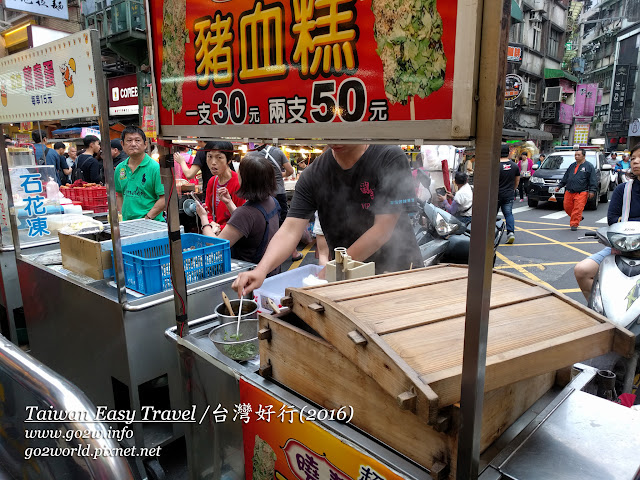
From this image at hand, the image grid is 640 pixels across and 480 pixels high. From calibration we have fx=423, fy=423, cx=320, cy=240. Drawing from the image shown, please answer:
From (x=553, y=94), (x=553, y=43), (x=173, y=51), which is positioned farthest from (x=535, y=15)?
(x=173, y=51)

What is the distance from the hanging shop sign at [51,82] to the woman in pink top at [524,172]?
1680cm

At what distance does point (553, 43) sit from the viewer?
3884 centimetres

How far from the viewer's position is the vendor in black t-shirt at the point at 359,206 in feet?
9.11

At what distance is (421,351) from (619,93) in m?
47.0

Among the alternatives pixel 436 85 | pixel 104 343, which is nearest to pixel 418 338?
pixel 436 85

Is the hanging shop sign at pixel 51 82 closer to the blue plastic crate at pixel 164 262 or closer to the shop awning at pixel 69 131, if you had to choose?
the blue plastic crate at pixel 164 262

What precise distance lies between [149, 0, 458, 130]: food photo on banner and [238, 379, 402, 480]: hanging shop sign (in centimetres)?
105

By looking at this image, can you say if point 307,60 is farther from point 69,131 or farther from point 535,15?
point 535,15

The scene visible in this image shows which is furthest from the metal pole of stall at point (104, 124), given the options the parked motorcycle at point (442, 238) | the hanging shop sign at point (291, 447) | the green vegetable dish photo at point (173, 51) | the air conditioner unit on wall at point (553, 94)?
the air conditioner unit on wall at point (553, 94)

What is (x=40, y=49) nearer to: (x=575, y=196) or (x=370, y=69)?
(x=370, y=69)

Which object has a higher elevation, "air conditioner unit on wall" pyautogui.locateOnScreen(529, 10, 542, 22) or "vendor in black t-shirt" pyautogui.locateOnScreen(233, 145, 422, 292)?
"air conditioner unit on wall" pyautogui.locateOnScreen(529, 10, 542, 22)

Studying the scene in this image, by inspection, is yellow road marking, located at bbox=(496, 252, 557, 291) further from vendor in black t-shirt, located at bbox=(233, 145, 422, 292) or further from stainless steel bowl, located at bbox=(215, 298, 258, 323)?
stainless steel bowl, located at bbox=(215, 298, 258, 323)

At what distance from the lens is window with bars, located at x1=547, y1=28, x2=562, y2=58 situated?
38.0 meters

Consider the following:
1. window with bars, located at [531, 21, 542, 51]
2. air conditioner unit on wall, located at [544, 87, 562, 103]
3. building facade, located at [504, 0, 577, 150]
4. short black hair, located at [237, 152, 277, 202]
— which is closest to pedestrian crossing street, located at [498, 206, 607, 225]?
short black hair, located at [237, 152, 277, 202]
